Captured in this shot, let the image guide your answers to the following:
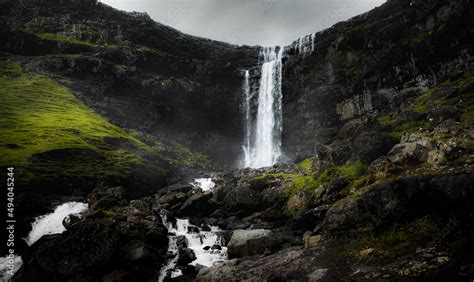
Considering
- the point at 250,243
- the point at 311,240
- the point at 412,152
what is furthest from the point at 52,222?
the point at 412,152

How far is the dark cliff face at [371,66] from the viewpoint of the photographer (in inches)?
2389

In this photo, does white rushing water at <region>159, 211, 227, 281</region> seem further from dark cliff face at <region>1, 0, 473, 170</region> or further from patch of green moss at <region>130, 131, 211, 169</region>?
patch of green moss at <region>130, 131, 211, 169</region>

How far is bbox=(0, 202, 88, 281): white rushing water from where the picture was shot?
29047 millimetres

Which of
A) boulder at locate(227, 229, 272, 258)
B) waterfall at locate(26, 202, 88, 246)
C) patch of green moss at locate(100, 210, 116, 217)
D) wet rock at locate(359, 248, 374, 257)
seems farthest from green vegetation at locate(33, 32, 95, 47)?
wet rock at locate(359, 248, 374, 257)

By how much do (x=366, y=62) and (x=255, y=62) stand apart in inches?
1346

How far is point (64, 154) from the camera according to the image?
53.0 metres

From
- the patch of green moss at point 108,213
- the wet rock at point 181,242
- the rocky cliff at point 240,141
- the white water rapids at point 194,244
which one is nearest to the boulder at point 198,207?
the rocky cliff at point 240,141

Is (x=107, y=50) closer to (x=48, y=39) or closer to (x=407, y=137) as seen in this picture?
(x=48, y=39)

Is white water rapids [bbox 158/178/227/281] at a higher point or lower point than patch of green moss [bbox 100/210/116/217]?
lower

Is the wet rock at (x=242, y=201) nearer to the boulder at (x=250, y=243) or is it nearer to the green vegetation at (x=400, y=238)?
the boulder at (x=250, y=243)

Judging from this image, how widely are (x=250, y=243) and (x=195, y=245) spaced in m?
7.69

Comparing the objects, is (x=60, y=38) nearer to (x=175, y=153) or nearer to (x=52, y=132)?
(x=52, y=132)

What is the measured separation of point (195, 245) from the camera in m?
32.7

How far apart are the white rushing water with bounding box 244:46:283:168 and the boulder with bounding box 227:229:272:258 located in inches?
2029
